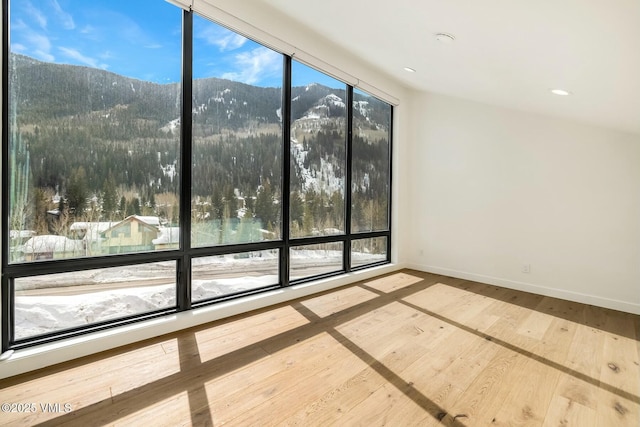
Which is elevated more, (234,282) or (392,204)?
(392,204)

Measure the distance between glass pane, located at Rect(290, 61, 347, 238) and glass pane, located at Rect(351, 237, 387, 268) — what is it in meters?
0.46

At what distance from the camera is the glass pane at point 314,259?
12.5ft

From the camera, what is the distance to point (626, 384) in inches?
82.0

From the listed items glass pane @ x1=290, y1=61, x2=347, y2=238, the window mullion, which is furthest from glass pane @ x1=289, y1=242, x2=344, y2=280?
the window mullion

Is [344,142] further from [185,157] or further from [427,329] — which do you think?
[427,329]

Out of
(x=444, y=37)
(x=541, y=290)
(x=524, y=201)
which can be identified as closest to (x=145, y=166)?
(x=444, y=37)

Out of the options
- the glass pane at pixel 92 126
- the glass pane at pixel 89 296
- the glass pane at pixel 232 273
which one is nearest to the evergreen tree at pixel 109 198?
the glass pane at pixel 92 126

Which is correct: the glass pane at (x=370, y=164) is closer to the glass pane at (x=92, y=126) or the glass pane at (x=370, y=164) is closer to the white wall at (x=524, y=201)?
the white wall at (x=524, y=201)

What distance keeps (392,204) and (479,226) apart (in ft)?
4.22

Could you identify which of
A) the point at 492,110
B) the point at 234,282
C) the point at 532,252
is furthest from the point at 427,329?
the point at 492,110

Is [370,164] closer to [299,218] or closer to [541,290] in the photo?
[299,218]

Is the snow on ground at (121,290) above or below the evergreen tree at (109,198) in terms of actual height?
below

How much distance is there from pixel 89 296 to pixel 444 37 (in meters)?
3.36

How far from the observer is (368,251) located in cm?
486
